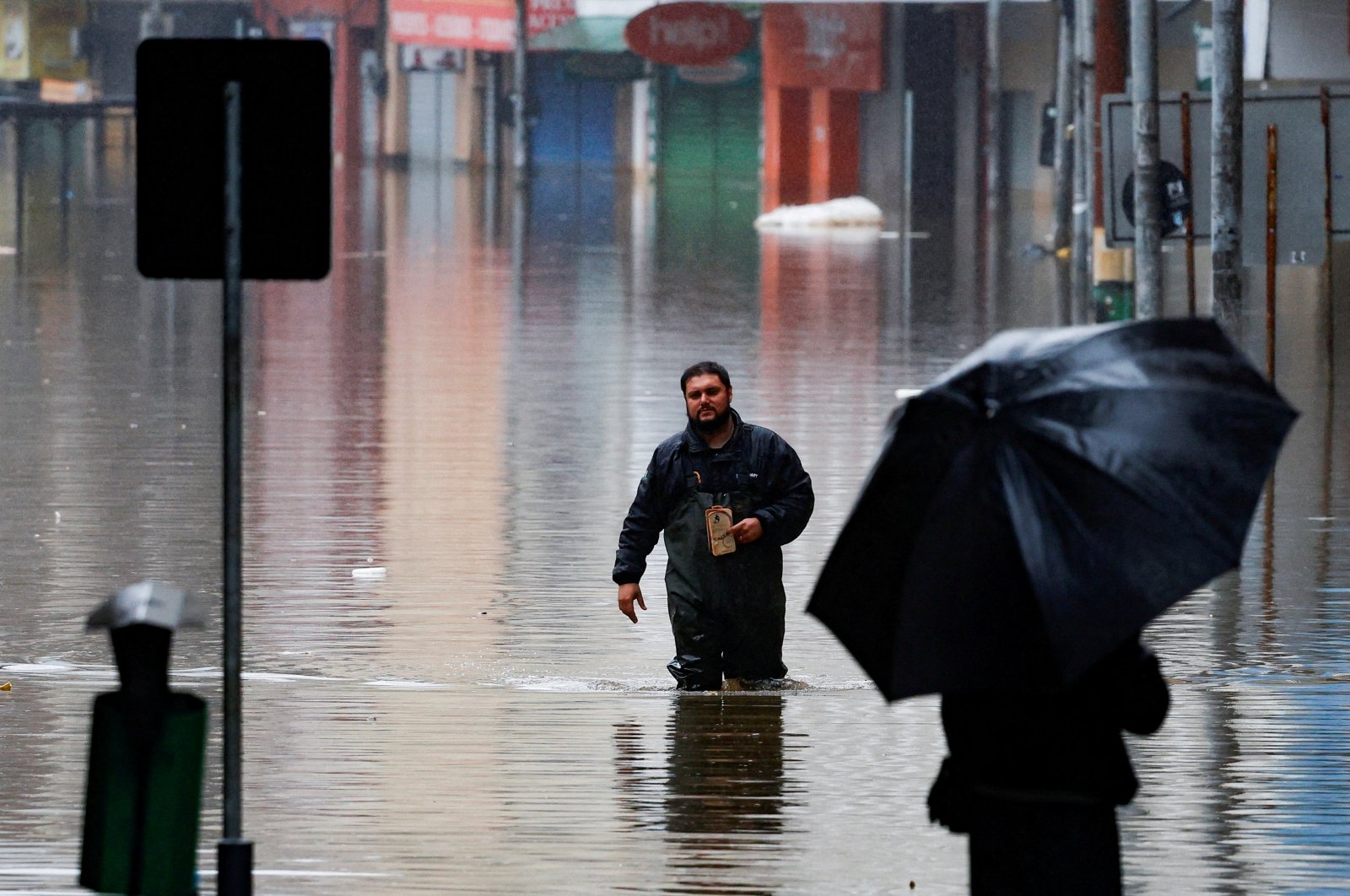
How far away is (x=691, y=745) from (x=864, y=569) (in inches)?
130

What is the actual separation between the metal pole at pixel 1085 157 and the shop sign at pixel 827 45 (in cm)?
2528

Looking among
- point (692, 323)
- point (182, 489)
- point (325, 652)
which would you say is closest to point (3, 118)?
point (692, 323)

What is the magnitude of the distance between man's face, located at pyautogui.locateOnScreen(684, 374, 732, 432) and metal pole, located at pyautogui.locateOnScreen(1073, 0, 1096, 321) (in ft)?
54.6

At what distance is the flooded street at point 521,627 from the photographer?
6.79 meters

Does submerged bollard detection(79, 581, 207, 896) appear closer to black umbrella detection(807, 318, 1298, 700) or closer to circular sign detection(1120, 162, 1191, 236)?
black umbrella detection(807, 318, 1298, 700)

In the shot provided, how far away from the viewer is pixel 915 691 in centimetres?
445

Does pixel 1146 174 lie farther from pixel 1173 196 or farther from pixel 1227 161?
pixel 1227 161

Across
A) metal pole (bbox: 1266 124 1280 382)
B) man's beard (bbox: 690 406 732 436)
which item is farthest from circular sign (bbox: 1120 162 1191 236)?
man's beard (bbox: 690 406 732 436)

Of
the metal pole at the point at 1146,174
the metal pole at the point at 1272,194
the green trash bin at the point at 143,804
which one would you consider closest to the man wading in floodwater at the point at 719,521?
the green trash bin at the point at 143,804

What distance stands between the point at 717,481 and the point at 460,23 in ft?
200

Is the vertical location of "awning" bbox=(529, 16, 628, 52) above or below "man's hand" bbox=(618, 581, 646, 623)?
above

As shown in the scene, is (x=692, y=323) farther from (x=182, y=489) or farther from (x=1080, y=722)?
(x=1080, y=722)

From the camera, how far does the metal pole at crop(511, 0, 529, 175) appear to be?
61.2m

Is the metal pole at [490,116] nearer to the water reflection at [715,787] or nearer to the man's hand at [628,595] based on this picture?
the man's hand at [628,595]
